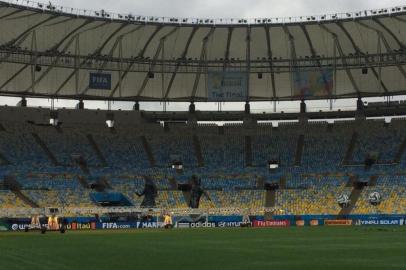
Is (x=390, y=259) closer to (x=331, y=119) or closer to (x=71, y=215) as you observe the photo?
(x=71, y=215)

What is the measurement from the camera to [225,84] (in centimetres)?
8344

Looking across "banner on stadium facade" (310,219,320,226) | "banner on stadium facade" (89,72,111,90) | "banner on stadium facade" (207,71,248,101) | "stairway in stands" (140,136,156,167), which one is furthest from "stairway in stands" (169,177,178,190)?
"banner on stadium facade" (310,219,320,226)

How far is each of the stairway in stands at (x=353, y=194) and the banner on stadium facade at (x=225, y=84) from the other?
18312mm

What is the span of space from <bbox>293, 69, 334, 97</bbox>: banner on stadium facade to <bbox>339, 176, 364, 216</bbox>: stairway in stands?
41.3 ft

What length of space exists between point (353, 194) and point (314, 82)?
53.5 feet

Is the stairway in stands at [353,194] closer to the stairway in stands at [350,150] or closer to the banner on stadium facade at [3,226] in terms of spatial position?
the stairway in stands at [350,150]

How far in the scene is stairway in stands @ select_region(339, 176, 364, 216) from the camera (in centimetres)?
7148

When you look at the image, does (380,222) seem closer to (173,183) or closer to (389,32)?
(389,32)

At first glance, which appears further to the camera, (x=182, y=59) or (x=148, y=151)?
(x=148, y=151)

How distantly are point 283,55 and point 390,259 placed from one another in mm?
63489

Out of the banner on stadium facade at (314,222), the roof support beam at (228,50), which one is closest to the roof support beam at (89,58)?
the roof support beam at (228,50)

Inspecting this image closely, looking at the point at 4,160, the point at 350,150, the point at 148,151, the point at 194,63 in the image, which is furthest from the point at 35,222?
the point at 350,150

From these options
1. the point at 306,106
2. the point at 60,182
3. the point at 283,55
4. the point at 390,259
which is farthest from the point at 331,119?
the point at 390,259

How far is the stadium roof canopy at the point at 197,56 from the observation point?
72500 millimetres
